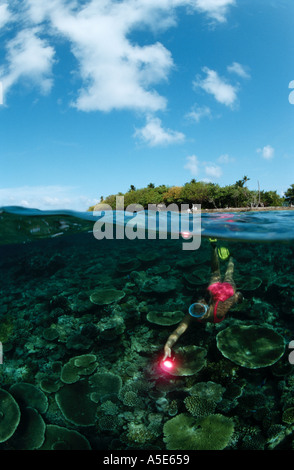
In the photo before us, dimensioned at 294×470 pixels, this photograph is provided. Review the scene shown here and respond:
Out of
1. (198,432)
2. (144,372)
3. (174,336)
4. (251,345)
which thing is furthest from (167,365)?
(251,345)

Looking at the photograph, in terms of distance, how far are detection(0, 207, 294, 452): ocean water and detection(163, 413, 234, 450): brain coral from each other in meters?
0.02

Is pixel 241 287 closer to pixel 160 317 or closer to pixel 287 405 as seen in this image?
pixel 160 317

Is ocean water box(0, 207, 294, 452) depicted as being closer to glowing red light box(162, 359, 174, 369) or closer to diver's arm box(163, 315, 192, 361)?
glowing red light box(162, 359, 174, 369)

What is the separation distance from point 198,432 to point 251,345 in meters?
2.36

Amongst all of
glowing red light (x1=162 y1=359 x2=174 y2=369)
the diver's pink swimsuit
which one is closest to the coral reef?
glowing red light (x1=162 y1=359 x2=174 y2=369)

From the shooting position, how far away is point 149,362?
6086mm

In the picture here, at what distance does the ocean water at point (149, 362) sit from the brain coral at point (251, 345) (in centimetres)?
2

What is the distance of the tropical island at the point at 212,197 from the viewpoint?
4478cm

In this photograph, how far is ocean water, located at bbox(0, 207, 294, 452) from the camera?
14.6 ft

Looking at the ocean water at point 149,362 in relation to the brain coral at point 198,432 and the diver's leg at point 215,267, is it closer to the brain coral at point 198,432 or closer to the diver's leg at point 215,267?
the brain coral at point 198,432
